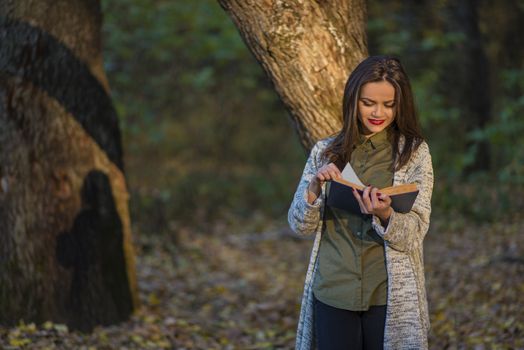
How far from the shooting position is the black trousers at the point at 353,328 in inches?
128

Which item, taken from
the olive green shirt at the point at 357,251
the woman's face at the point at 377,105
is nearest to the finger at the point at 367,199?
the olive green shirt at the point at 357,251

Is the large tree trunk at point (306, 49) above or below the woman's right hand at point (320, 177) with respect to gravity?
above

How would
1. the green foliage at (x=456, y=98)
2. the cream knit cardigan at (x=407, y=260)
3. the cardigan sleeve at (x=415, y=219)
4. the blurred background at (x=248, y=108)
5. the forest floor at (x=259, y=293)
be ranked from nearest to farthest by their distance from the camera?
the cardigan sleeve at (x=415, y=219) < the cream knit cardigan at (x=407, y=260) < the forest floor at (x=259, y=293) < the green foliage at (x=456, y=98) < the blurred background at (x=248, y=108)

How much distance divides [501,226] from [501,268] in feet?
6.88

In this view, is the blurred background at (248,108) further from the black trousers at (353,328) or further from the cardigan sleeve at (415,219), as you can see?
the black trousers at (353,328)

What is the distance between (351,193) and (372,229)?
29 cm

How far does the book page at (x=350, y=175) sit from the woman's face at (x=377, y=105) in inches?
10.6

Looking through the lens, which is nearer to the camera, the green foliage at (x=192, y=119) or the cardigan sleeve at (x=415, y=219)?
the cardigan sleeve at (x=415, y=219)

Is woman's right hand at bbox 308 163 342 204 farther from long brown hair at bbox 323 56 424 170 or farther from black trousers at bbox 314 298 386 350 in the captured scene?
black trousers at bbox 314 298 386 350

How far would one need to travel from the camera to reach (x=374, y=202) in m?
2.96

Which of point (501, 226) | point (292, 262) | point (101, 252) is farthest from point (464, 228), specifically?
point (101, 252)

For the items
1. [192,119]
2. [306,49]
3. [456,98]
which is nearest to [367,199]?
[306,49]

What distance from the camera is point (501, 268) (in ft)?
22.9

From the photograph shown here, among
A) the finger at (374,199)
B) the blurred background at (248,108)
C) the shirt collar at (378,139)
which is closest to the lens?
the finger at (374,199)
